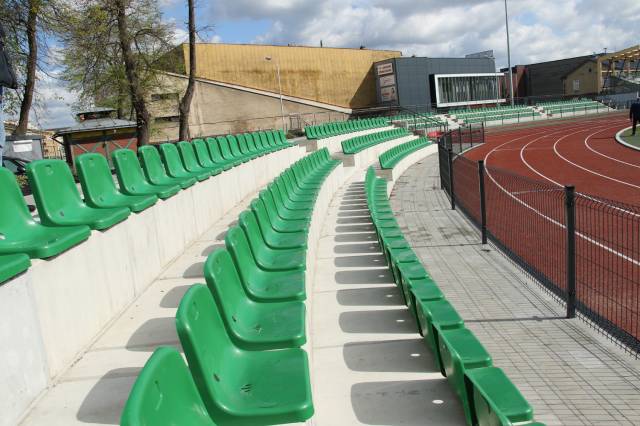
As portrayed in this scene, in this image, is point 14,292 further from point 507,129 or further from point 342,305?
point 507,129

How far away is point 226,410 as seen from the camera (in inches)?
82.1

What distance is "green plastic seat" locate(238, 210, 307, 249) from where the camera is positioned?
427cm

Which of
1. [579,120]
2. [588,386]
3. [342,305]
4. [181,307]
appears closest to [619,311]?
[588,386]

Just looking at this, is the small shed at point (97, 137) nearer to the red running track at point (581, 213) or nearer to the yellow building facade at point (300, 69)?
the red running track at point (581, 213)

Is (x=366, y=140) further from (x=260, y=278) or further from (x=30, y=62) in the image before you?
(x=260, y=278)

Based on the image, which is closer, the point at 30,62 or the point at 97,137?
the point at 30,62

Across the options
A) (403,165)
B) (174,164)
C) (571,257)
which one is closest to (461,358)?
(571,257)

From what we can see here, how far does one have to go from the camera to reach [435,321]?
11.9ft

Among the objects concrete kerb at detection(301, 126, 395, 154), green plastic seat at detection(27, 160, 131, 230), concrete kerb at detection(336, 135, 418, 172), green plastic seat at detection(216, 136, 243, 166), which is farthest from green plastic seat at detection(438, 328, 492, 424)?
concrete kerb at detection(301, 126, 395, 154)

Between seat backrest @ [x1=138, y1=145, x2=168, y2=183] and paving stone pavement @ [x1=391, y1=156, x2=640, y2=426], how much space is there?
3.73 meters

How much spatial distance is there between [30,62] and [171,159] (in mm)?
9811

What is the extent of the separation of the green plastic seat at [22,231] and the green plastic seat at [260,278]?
36.8 inches

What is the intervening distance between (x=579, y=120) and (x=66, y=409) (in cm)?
4894

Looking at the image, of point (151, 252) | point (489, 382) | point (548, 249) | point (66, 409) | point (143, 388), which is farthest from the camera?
point (548, 249)
